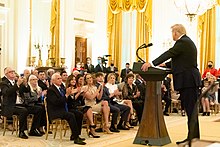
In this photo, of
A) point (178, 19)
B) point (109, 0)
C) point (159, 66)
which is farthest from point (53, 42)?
point (159, 66)

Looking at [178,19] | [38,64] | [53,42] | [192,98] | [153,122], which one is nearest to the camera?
[192,98]

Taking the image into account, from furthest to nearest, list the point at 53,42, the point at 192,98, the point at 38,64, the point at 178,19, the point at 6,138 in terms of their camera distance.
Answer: the point at 178,19
the point at 53,42
the point at 38,64
the point at 6,138
the point at 192,98

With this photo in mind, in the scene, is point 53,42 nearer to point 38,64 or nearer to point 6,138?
point 38,64

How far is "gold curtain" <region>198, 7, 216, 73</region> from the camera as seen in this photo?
1589 cm

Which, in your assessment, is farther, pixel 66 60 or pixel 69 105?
pixel 66 60

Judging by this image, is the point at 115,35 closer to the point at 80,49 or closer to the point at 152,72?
the point at 80,49

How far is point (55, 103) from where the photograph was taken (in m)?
7.04

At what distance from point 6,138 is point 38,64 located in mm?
6786

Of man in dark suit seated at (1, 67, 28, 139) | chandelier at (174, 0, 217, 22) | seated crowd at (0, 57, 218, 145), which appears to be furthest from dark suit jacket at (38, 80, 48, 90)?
chandelier at (174, 0, 217, 22)

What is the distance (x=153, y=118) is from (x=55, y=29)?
921cm

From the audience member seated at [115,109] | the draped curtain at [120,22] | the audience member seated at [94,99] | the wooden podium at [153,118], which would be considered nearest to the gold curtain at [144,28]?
the draped curtain at [120,22]

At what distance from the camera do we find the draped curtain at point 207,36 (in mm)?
15891

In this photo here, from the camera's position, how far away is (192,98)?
584cm

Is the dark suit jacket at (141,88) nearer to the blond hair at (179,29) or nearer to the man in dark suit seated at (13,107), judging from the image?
the man in dark suit seated at (13,107)
